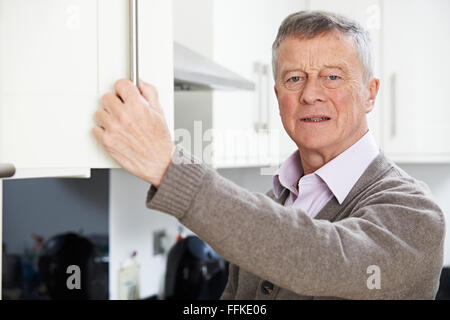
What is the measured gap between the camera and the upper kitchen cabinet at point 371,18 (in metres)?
2.21

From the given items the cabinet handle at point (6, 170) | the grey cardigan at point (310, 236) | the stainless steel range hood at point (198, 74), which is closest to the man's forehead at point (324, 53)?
the grey cardigan at point (310, 236)

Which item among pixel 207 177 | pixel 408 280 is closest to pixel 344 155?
pixel 408 280

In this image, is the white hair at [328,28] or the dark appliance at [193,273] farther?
the dark appliance at [193,273]

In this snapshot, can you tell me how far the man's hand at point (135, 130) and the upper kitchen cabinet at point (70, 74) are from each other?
0.06ft

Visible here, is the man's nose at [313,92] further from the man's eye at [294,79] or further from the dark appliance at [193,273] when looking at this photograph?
the dark appliance at [193,273]

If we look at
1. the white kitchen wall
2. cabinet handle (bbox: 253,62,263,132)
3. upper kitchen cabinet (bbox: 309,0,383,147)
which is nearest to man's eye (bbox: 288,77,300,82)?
cabinet handle (bbox: 253,62,263,132)

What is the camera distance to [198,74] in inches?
53.0

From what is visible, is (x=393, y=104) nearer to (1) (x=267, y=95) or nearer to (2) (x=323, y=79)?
(1) (x=267, y=95)

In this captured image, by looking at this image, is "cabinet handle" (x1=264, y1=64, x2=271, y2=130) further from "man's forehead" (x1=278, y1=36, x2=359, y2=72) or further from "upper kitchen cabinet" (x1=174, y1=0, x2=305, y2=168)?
"man's forehead" (x1=278, y1=36, x2=359, y2=72)

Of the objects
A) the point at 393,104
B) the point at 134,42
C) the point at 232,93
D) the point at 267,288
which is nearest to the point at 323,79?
the point at 267,288

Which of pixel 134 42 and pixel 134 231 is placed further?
pixel 134 231

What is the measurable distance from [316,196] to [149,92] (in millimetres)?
496

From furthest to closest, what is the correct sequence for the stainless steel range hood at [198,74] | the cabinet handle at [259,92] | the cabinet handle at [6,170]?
1. the cabinet handle at [259,92]
2. the stainless steel range hood at [198,74]
3. the cabinet handle at [6,170]

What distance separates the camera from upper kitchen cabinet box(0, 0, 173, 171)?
552mm
